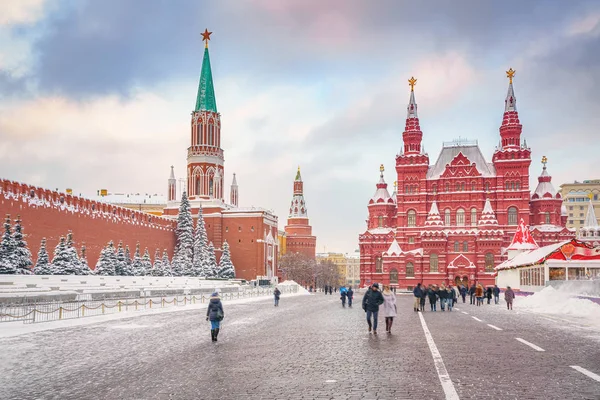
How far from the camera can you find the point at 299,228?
140 meters

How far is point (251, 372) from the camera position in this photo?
9969mm

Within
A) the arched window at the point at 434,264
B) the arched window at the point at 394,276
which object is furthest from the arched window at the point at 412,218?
the arched window at the point at 394,276

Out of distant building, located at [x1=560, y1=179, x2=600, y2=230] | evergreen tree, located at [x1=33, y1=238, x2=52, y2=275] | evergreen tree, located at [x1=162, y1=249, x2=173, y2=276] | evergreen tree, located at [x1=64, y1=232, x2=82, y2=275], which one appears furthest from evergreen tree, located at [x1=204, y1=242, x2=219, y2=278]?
distant building, located at [x1=560, y1=179, x2=600, y2=230]

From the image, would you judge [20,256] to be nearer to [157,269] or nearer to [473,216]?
[157,269]

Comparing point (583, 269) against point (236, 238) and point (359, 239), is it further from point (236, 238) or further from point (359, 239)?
point (236, 238)

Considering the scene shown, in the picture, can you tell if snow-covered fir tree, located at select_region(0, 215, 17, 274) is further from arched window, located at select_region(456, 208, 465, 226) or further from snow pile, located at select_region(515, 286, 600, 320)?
arched window, located at select_region(456, 208, 465, 226)

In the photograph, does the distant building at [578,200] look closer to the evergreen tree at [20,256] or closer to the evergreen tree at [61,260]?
the evergreen tree at [61,260]

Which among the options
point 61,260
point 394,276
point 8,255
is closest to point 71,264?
point 61,260

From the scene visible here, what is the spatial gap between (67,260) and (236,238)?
45890mm

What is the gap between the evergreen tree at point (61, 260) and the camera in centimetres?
4515

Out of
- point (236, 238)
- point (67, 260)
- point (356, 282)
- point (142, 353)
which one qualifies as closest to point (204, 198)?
point (236, 238)

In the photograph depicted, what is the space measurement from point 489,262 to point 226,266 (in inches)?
1336

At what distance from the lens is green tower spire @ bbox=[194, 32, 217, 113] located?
93.8 meters

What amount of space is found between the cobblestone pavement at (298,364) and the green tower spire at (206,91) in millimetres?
78734
